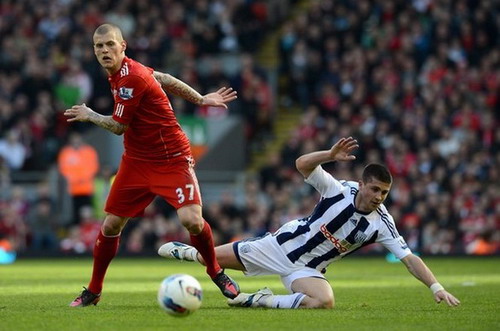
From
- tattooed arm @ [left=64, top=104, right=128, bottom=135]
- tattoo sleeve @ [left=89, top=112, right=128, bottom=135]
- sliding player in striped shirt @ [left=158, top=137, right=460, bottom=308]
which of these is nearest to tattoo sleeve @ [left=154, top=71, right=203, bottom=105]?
tattoo sleeve @ [left=89, top=112, right=128, bottom=135]

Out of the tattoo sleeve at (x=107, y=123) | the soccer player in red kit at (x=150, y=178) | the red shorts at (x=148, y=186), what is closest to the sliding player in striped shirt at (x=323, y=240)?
the soccer player in red kit at (x=150, y=178)

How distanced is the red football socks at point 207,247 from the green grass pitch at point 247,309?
374 mm

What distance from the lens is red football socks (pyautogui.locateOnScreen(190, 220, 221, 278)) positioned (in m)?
11.1

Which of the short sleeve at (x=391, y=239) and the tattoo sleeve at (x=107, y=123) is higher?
the tattoo sleeve at (x=107, y=123)

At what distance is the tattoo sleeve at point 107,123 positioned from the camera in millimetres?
10492

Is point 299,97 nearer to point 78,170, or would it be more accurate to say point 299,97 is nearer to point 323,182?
point 78,170

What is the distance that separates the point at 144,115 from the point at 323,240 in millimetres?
2025

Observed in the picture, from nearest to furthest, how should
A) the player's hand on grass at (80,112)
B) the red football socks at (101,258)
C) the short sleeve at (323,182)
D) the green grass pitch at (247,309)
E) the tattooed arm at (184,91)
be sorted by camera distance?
the green grass pitch at (247,309)
the player's hand on grass at (80,112)
the short sleeve at (323,182)
the red football socks at (101,258)
the tattooed arm at (184,91)

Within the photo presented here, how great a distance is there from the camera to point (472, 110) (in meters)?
25.2

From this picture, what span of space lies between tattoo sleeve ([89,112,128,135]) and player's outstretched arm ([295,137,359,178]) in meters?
1.64

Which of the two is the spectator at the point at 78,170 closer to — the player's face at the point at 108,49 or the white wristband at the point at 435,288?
the player's face at the point at 108,49

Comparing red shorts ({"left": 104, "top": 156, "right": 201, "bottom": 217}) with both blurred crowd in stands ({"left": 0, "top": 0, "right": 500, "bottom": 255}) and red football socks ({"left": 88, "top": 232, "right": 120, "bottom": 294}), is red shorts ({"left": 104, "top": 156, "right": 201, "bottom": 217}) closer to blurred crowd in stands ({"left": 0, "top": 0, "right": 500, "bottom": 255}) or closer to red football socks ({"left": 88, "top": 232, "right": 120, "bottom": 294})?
red football socks ({"left": 88, "top": 232, "right": 120, "bottom": 294})

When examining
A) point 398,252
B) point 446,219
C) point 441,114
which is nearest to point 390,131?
point 441,114

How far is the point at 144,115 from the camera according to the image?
11.0 metres
